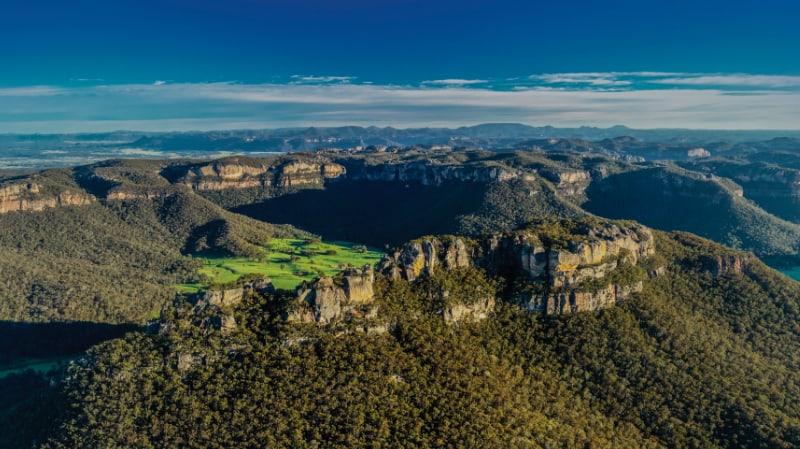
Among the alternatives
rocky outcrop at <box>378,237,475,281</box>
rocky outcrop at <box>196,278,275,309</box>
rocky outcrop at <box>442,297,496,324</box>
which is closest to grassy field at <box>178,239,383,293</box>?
rocky outcrop at <box>378,237,475,281</box>

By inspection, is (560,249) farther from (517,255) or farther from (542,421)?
(542,421)

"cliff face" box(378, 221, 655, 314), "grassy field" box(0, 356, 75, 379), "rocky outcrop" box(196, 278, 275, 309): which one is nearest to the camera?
"rocky outcrop" box(196, 278, 275, 309)

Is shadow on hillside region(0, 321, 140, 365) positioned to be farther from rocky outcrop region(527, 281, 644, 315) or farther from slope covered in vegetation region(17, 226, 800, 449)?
rocky outcrop region(527, 281, 644, 315)

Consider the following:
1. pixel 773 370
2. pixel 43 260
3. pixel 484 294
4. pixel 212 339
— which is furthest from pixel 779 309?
pixel 43 260

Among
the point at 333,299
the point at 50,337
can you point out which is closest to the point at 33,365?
the point at 50,337

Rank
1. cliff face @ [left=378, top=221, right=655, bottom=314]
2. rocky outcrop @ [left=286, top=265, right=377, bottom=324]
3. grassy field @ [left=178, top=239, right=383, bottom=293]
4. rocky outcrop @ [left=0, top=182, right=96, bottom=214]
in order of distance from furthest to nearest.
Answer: rocky outcrop @ [left=0, top=182, right=96, bottom=214]
grassy field @ [left=178, top=239, right=383, bottom=293]
cliff face @ [left=378, top=221, right=655, bottom=314]
rocky outcrop @ [left=286, top=265, right=377, bottom=324]
